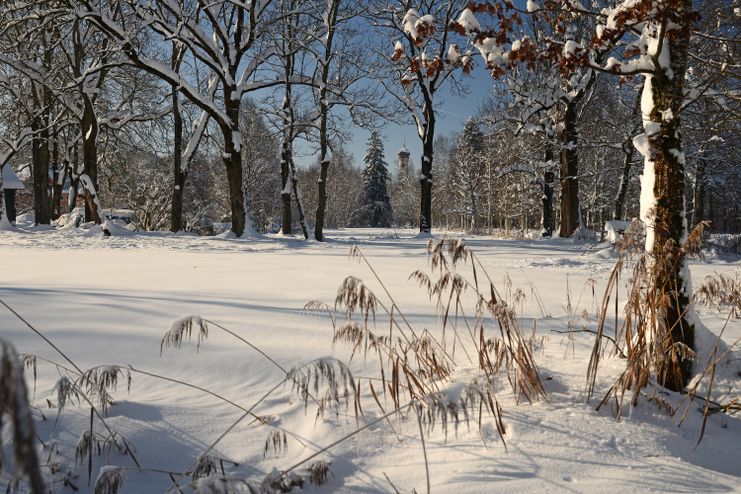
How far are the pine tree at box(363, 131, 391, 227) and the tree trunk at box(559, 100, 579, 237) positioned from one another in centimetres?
3215

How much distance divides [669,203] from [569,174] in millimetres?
12602

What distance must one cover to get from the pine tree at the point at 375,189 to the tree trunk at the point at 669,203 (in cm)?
4336

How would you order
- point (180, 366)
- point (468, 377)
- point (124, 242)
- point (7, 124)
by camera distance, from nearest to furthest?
point (468, 377) < point (180, 366) < point (124, 242) < point (7, 124)

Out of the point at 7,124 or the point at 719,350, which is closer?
the point at 719,350

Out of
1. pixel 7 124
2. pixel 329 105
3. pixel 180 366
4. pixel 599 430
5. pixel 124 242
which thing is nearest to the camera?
pixel 599 430

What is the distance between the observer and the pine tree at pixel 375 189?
149 feet

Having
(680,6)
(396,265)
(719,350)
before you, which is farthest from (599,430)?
(396,265)

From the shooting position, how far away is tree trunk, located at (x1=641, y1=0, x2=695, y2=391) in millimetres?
2029

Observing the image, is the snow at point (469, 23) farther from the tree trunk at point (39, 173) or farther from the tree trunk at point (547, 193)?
the tree trunk at point (39, 173)

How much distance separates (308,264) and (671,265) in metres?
5.24

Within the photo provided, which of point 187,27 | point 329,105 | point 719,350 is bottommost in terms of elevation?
point 719,350

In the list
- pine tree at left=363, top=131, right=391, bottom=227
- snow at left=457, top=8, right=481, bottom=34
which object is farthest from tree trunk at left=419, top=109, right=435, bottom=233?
pine tree at left=363, top=131, right=391, bottom=227

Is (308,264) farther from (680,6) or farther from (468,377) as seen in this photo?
(680,6)

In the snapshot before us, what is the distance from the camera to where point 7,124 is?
17.7 metres
